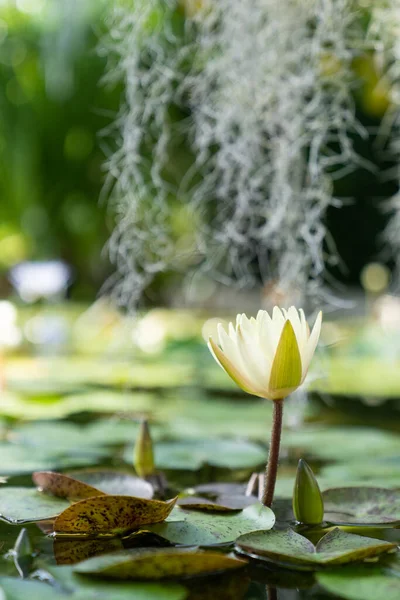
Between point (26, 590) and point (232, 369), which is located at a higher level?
point (232, 369)

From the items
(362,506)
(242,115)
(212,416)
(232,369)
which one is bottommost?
(212,416)

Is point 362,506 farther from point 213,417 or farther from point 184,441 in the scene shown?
point 213,417

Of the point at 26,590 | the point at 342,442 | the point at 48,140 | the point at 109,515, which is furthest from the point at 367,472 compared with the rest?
the point at 48,140

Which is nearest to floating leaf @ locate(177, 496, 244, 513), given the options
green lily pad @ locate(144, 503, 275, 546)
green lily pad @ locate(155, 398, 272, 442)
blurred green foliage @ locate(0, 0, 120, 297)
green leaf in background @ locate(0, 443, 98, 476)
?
green lily pad @ locate(144, 503, 275, 546)

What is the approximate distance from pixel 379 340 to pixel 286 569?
1745mm

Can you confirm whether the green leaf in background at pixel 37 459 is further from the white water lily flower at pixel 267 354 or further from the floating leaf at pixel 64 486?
the white water lily flower at pixel 267 354

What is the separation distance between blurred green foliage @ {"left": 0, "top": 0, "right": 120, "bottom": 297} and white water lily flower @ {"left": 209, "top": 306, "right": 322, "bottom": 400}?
64.4 inches

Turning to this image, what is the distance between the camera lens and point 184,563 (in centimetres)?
47

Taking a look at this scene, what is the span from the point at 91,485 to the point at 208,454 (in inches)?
10.4

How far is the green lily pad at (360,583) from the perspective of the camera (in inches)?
18.0

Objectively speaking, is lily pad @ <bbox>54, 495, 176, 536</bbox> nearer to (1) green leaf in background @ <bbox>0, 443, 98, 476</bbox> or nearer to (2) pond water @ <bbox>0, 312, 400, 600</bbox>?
(2) pond water @ <bbox>0, 312, 400, 600</bbox>

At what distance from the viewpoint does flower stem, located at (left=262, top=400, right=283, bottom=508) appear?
1.88 feet

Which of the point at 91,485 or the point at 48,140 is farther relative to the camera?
the point at 48,140

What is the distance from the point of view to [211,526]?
1.87 ft
